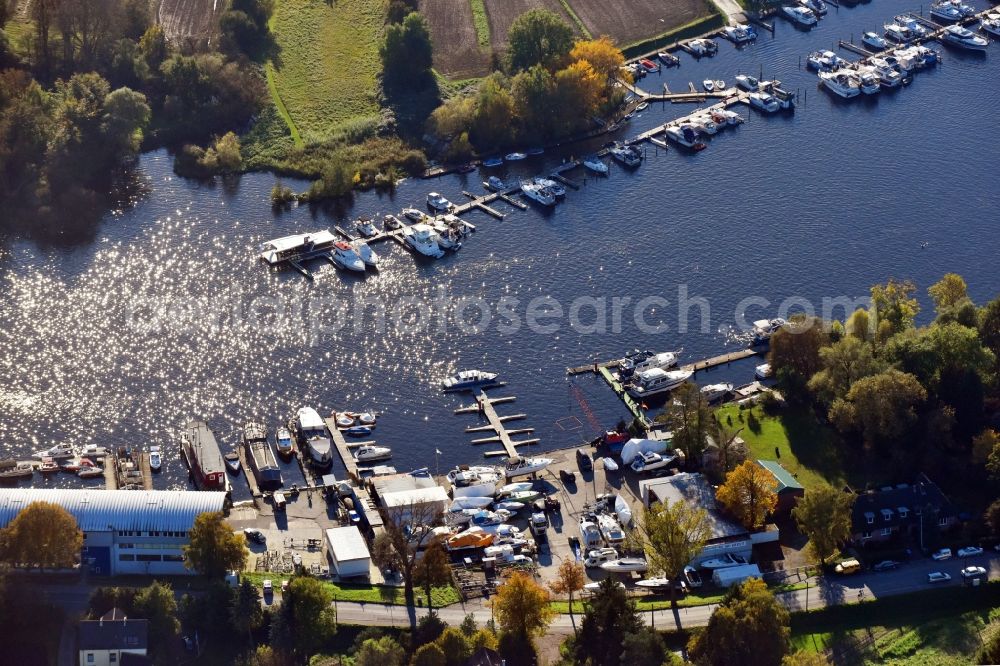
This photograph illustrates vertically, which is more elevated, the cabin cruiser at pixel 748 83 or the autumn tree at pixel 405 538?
the cabin cruiser at pixel 748 83

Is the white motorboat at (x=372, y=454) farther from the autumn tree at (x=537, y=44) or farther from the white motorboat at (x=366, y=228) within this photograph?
the autumn tree at (x=537, y=44)

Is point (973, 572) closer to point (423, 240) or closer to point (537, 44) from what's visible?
point (423, 240)

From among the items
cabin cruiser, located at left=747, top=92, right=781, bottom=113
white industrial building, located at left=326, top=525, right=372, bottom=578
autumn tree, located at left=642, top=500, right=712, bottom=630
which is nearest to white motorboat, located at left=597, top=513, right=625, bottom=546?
autumn tree, located at left=642, top=500, right=712, bottom=630

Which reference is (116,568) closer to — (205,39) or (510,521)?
(510,521)

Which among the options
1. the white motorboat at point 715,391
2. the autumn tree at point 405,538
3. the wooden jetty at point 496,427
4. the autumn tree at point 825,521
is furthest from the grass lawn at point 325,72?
the autumn tree at point 825,521

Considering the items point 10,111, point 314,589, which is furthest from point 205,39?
point 314,589

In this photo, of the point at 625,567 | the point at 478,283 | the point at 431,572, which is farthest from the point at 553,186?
the point at 431,572

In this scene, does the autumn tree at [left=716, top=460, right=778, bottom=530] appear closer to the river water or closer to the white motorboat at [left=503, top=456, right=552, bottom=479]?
the white motorboat at [left=503, top=456, right=552, bottom=479]
